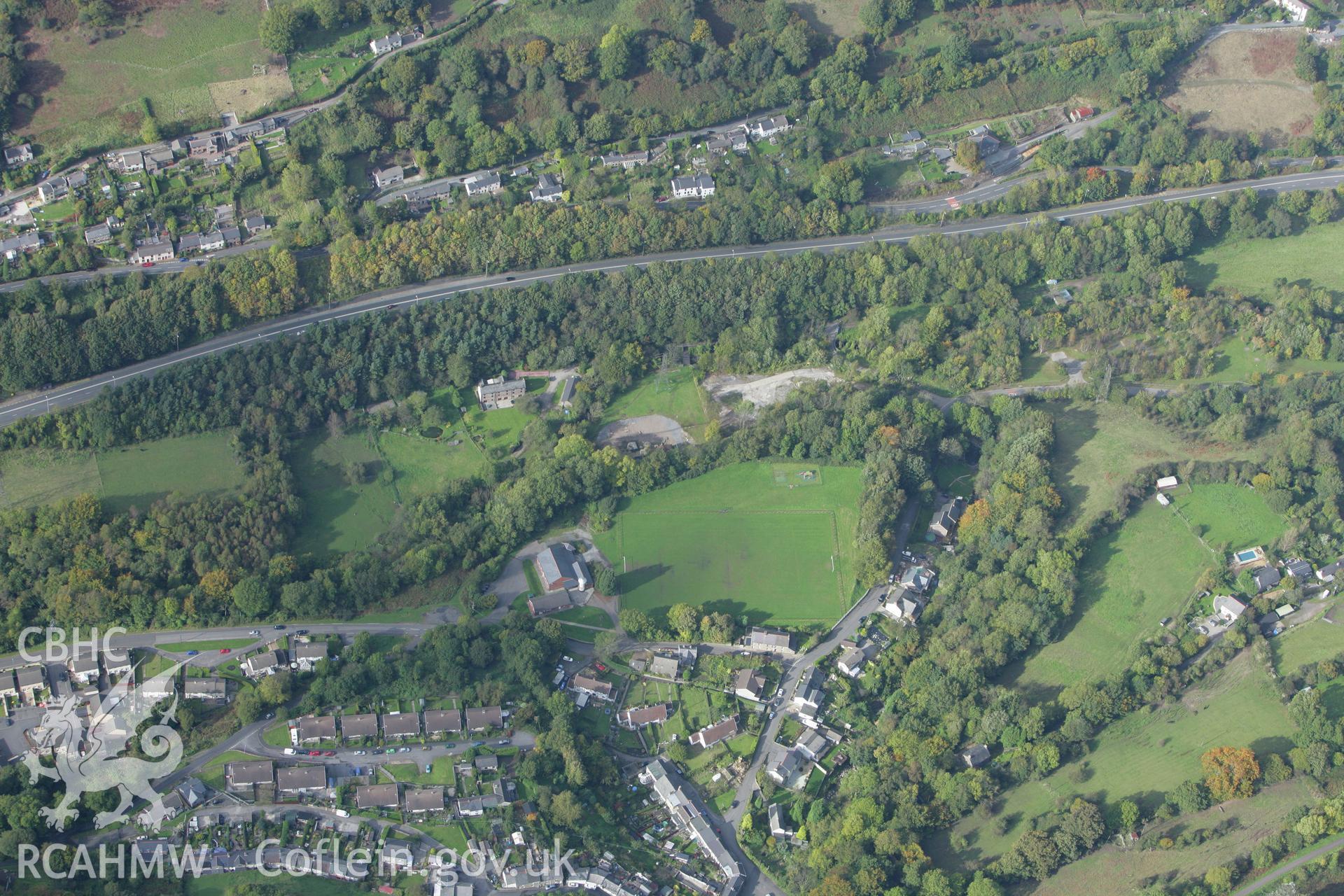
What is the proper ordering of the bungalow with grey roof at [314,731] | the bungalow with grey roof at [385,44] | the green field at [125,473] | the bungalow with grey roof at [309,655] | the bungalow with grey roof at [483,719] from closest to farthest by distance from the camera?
the bungalow with grey roof at [314,731], the bungalow with grey roof at [483,719], the bungalow with grey roof at [309,655], the green field at [125,473], the bungalow with grey roof at [385,44]

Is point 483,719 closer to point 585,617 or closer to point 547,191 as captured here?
point 585,617

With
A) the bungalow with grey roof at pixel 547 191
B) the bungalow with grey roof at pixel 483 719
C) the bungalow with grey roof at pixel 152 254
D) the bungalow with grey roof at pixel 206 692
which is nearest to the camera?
the bungalow with grey roof at pixel 483 719

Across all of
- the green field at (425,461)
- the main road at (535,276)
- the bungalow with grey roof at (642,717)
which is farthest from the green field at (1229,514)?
the green field at (425,461)

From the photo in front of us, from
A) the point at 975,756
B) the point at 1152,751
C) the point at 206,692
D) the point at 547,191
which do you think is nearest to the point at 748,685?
the point at 975,756

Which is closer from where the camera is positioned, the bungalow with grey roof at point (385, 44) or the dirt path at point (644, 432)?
the dirt path at point (644, 432)

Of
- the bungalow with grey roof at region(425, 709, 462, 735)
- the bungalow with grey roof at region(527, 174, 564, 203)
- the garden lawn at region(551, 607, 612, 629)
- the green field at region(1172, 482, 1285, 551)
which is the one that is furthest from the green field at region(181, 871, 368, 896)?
the green field at region(1172, 482, 1285, 551)

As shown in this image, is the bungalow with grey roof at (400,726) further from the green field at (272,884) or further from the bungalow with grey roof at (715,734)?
the bungalow with grey roof at (715,734)

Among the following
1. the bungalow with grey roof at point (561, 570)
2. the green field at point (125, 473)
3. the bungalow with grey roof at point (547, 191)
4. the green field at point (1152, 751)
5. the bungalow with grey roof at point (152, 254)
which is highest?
the bungalow with grey roof at point (152, 254)
